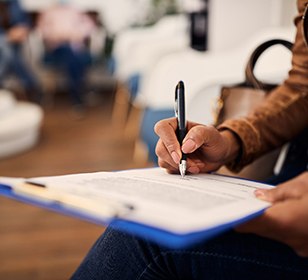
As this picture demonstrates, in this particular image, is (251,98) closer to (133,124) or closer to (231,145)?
(231,145)

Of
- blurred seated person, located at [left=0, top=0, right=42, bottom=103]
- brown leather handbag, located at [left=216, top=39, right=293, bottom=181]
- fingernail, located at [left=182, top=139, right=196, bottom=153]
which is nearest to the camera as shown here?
fingernail, located at [left=182, top=139, right=196, bottom=153]

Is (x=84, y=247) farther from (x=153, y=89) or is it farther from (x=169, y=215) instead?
(x=169, y=215)

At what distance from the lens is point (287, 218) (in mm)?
463

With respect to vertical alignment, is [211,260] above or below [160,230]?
below

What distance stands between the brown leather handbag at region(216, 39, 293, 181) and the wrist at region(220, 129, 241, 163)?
0.10m

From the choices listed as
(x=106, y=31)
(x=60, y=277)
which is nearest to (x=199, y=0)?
(x=60, y=277)

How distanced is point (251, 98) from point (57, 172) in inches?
65.2

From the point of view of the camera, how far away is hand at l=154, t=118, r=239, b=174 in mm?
620

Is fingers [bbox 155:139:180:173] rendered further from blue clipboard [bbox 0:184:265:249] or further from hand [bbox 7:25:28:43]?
hand [bbox 7:25:28:43]

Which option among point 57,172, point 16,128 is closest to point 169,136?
point 57,172

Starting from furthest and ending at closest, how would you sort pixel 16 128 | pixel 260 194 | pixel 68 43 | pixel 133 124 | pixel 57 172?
pixel 68 43 < pixel 133 124 < pixel 16 128 < pixel 57 172 < pixel 260 194

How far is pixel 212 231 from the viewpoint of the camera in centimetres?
39

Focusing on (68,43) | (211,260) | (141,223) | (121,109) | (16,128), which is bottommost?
(121,109)

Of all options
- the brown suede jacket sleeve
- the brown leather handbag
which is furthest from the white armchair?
the brown suede jacket sleeve
